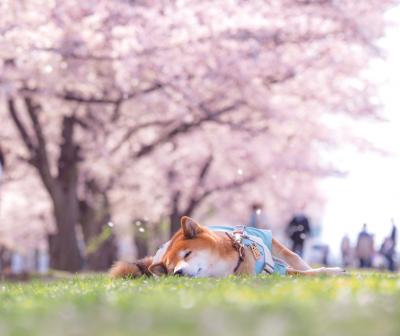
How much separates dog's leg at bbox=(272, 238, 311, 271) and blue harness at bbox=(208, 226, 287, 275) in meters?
0.14

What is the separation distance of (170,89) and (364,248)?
10.0 meters

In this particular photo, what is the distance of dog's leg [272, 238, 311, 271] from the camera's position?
973 cm

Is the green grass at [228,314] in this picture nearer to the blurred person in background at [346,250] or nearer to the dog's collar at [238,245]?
the dog's collar at [238,245]

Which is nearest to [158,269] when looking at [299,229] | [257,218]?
[257,218]

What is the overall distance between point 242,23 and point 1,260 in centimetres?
3041

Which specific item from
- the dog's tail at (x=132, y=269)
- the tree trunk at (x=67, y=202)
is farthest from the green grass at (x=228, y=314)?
the tree trunk at (x=67, y=202)

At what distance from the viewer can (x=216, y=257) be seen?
28.1 ft

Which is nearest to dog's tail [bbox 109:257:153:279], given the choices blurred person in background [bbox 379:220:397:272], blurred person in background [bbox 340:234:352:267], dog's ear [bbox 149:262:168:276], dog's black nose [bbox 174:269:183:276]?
dog's ear [bbox 149:262:168:276]

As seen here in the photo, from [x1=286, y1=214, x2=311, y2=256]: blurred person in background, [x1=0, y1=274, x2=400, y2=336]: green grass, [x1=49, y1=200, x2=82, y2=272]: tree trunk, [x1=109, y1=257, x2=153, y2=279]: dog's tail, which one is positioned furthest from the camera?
[x1=286, y1=214, x2=311, y2=256]: blurred person in background

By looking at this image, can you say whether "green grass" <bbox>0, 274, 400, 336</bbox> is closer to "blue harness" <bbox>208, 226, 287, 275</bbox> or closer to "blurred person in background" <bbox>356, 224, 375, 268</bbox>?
"blue harness" <bbox>208, 226, 287, 275</bbox>

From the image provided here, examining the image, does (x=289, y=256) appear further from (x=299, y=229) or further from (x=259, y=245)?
(x=299, y=229)

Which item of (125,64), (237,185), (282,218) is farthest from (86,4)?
(282,218)

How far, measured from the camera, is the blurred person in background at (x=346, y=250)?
112 ft

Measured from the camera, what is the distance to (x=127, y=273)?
9.36 metres
